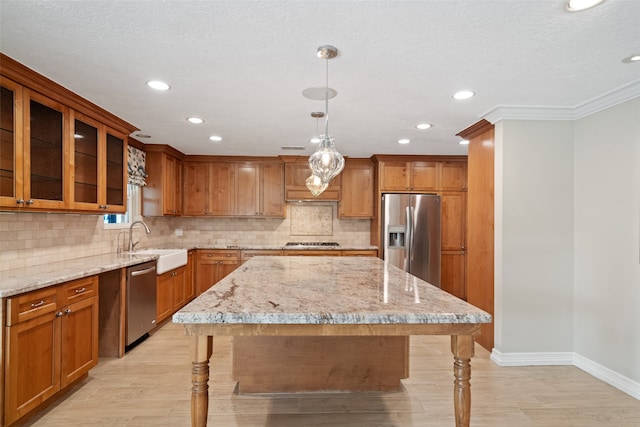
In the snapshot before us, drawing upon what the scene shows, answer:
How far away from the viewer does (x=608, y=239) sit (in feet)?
9.13

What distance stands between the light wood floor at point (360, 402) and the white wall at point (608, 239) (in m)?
0.37

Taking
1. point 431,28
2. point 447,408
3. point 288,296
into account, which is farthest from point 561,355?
point 431,28

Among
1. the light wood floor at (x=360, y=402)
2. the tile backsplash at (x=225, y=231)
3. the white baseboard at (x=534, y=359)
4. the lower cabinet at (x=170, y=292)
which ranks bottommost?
the light wood floor at (x=360, y=402)

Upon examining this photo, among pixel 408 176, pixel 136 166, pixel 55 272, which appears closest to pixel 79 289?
pixel 55 272

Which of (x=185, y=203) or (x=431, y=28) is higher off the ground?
(x=431, y=28)

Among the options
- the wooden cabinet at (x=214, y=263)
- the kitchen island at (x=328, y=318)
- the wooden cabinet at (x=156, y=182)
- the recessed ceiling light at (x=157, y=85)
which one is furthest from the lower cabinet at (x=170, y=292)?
the kitchen island at (x=328, y=318)

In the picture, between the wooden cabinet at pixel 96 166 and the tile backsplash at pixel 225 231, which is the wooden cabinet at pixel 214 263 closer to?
the tile backsplash at pixel 225 231

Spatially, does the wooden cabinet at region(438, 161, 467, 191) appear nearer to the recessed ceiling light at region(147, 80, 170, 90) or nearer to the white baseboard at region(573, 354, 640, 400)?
the white baseboard at region(573, 354, 640, 400)

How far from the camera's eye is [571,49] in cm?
198

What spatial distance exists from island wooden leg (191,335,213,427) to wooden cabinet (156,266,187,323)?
267 cm

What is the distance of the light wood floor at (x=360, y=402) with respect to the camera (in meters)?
2.20

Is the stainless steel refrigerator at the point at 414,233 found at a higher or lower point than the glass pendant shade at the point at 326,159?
lower

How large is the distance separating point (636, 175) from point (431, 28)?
2070 millimetres

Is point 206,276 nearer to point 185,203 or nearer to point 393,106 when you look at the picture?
point 185,203
